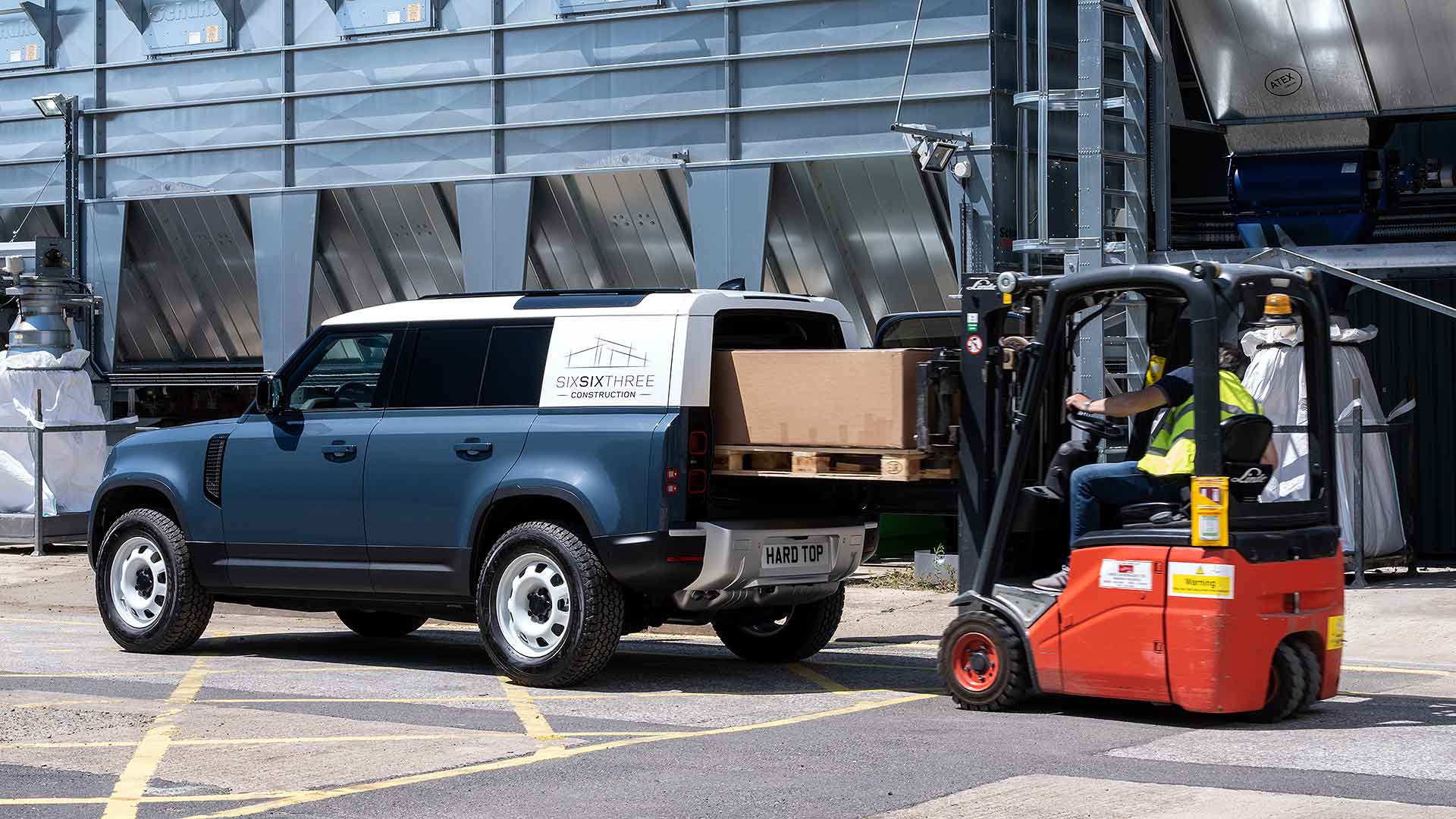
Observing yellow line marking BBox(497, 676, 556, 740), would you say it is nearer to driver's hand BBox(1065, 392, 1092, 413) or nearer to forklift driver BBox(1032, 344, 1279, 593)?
forklift driver BBox(1032, 344, 1279, 593)

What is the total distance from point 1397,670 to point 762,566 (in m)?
3.99

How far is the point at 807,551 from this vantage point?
34.3 ft

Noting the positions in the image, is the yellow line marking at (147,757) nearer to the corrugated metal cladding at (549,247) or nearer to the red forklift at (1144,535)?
the red forklift at (1144,535)

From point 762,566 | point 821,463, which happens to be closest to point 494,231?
point 762,566

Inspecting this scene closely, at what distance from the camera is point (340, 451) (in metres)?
11.0

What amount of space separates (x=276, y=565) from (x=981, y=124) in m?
8.24

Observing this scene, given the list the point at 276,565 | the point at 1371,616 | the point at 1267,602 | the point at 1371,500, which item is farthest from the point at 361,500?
the point at 1371,500

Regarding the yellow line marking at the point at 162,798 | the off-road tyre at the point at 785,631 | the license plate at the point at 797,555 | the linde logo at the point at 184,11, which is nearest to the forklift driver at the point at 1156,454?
the license plate at the point at 797,555

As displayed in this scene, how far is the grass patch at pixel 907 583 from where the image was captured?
1557 centimetres

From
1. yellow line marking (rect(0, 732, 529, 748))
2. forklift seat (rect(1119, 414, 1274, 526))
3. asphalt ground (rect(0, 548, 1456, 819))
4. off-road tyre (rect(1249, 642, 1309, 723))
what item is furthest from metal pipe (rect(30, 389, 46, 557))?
off-road tyre (rect(1249, 642, 1309, 723))

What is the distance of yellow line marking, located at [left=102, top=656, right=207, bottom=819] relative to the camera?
22.9 ft

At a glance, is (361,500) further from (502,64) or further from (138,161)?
(138,161)

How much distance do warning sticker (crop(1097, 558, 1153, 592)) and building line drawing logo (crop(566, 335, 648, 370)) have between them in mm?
2737

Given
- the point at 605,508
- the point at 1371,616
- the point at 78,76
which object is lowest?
the point at 1371,616
